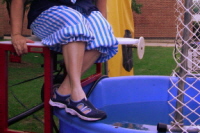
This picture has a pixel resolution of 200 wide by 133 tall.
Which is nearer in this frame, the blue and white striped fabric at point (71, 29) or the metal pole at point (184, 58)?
the metal pole at point (184, 58)

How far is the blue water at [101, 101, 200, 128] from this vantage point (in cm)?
243

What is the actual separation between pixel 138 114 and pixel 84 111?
101cm

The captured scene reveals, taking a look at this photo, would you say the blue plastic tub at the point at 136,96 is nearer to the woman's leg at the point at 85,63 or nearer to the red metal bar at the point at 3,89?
the woman's leg at the point at 85,63

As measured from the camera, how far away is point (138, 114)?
2.62m

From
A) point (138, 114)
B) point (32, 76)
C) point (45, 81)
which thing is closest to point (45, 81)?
point (45, 81)

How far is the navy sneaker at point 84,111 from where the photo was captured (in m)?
1.67

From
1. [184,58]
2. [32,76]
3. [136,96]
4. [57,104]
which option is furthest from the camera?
[32,76]

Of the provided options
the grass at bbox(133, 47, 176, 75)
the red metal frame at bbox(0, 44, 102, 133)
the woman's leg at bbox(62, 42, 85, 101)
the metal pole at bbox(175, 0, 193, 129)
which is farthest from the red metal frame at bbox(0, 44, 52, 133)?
the grass at bbox(133, 47, 176, 75)

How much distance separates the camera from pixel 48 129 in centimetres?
193

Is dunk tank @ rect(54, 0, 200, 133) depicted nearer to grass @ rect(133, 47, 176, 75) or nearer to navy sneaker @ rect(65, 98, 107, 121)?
navy sneaker @ rect(65, 98, 107, 121)

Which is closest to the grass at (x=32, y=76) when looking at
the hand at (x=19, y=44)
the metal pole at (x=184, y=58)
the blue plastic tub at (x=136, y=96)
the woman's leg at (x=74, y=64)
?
the blue plastic tub at (x=136, y=96)

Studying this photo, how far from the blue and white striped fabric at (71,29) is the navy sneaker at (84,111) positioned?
320 millimetres

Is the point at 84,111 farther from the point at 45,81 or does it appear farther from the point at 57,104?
the point at 45,81

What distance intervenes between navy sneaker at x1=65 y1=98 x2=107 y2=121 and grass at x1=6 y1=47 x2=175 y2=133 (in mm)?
1127
